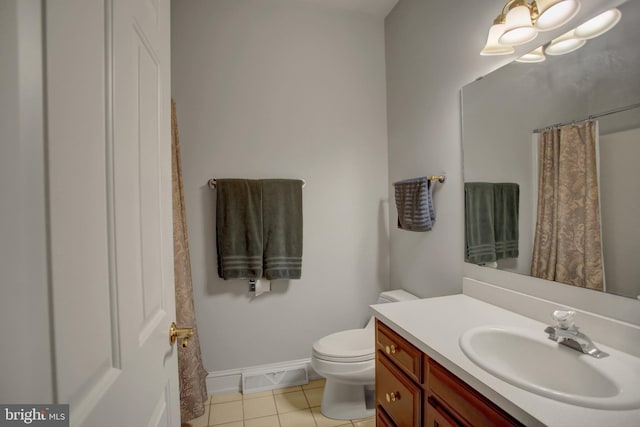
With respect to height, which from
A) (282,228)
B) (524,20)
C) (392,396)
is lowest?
(392,396)

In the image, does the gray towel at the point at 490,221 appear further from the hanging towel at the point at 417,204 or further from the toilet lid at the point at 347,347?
the toilet lid at the point at 347,347

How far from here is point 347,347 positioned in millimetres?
1729

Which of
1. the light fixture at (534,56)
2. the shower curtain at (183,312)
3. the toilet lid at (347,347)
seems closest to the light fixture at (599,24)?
the light fixture at (534,56)

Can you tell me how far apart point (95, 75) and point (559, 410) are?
3.63 ft

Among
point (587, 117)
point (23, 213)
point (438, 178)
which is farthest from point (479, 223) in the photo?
point (23, 213)

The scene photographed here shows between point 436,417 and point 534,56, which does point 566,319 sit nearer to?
point 436,417

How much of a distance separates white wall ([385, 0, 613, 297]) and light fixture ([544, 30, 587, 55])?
0.07m

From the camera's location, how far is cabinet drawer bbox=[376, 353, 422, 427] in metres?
1.00

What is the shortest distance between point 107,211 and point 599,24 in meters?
1.50

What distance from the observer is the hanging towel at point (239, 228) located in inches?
74.0

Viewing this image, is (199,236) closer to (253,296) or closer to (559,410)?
(253,296)

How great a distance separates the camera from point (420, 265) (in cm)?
186

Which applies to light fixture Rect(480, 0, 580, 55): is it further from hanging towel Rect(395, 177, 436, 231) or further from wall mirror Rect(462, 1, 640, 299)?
hanging towel Rect(395, 177, 436, 231)

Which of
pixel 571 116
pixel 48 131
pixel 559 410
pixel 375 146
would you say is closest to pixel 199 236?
pixel 375 146
